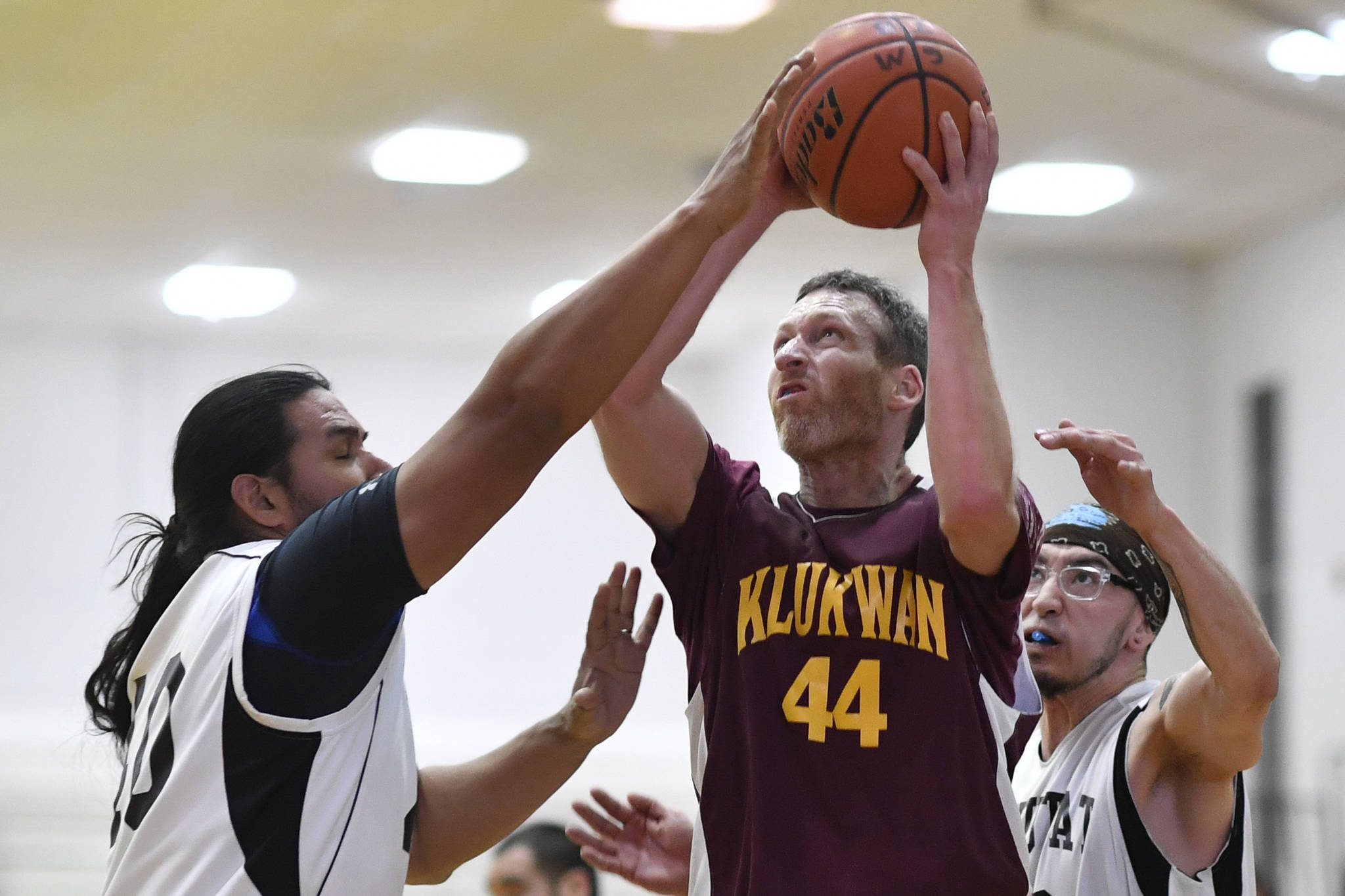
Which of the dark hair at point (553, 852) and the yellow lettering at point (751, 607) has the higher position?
the yellow lettering at point (751, 607)

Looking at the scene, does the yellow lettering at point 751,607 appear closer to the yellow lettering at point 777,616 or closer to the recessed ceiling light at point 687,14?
the yellow lettering at point 777,616

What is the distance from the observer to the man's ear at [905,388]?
2.67 m

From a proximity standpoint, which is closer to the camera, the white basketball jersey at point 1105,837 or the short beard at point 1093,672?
the white basketball jersey at point 1105,837

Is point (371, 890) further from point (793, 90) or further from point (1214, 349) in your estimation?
point (1214, 349)

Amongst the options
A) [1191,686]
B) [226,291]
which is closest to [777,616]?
[1191,686]

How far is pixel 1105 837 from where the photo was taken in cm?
295

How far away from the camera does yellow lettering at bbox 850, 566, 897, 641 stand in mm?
2396

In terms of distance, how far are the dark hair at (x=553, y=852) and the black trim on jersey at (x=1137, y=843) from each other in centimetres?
210

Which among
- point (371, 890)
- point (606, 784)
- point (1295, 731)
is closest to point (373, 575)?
point (371, 890)

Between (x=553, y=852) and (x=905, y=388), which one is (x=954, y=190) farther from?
(x=553, y=852)

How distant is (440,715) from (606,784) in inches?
57.6

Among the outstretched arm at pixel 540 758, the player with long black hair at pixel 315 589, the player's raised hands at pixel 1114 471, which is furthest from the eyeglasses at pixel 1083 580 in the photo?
the player with long black hair at pixel 315 589

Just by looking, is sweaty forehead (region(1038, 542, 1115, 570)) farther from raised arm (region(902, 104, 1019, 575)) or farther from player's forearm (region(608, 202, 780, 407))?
player's forearm (region(608, 202, 780, 407))

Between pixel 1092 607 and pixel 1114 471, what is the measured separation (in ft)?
2.39
